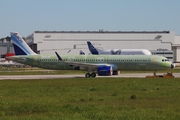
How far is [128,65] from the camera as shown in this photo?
56469 millimetres

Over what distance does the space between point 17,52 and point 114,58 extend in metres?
13.8

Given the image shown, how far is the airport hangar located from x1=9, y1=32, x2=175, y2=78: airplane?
89871 mm

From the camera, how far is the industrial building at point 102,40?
151 m

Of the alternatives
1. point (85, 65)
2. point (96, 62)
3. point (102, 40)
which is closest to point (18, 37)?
point (85, 65)

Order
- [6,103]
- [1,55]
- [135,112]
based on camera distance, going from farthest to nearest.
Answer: [1,55]
[6,103]
[135,112]

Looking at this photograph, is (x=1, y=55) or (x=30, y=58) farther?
(x=1, y=55)

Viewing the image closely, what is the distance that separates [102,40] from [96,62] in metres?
95.8

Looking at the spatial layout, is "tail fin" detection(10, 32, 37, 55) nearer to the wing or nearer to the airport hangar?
the wing

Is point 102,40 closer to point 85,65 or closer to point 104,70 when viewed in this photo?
point 85,65

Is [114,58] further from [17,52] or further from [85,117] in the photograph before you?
[85,117]

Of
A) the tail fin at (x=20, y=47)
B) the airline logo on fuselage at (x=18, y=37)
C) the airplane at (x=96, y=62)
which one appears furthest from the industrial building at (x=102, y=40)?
the airplane at (x=96, y=62)

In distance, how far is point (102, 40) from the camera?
503 feet

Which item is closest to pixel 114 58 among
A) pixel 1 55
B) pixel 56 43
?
pixel 56 43

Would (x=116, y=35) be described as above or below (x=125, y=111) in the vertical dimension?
above
